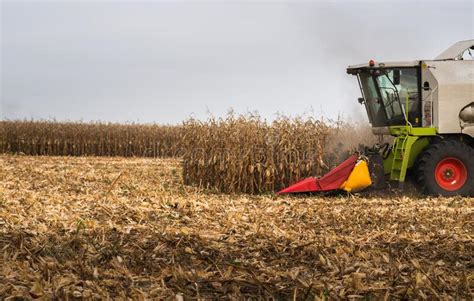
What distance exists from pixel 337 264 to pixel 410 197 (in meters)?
6.25

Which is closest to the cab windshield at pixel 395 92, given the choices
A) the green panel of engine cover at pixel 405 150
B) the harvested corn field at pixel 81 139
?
the green panel of engine cover at pixel 405 150

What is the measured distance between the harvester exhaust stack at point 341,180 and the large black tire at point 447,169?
112cm

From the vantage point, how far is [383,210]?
9000 mm

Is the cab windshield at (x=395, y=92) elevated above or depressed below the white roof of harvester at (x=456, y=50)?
below

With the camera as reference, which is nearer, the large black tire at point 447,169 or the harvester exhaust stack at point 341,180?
the harvester exhaust stack at point 341,180

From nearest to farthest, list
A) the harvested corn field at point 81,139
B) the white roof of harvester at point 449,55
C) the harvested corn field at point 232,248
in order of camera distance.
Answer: the harvested corn field at point 232,248 → the white roof of harvester at point 449,55 → the harvested corn field at point 81,139

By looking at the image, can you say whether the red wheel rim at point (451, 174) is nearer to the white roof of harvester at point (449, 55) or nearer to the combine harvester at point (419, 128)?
the combine harvester at point (419, 128)

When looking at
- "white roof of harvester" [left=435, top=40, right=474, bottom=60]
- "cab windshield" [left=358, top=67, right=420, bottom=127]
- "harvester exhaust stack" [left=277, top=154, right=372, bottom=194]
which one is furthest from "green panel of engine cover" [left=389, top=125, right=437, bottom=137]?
"white roof of harvester" [left=435, top=40, right=474, bottom=60]

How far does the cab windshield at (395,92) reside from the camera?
37.5ft

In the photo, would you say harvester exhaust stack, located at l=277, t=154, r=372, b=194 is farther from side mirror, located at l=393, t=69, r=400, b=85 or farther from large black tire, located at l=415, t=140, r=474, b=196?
side mirror, located at l=393, t=69, r=400, b=85

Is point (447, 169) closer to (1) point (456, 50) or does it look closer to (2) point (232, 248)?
(1) point (456, 50)

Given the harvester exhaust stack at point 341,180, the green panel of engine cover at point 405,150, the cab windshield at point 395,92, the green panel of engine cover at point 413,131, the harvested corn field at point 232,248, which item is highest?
the cab windshield at point 395,92

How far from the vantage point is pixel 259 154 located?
11672 mm

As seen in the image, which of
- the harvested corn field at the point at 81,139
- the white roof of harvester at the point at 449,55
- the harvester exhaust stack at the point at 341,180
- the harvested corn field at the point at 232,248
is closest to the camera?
the harvested corn field at the point at 232,248
